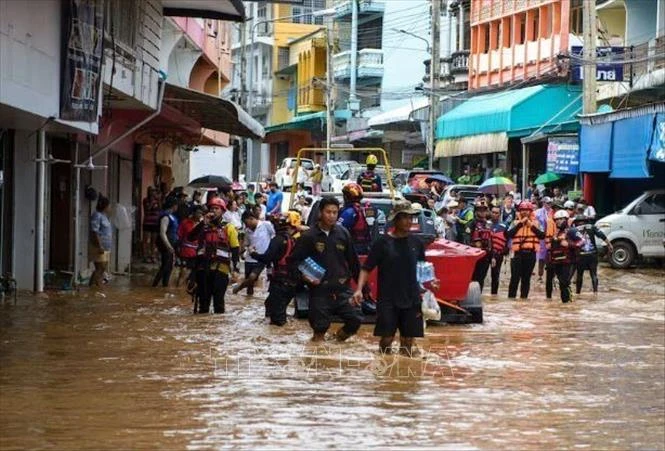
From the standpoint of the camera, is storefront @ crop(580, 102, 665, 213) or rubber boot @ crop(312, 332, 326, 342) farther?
storefront @ crop(580, 102, 665, 213)

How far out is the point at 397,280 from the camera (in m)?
13.0

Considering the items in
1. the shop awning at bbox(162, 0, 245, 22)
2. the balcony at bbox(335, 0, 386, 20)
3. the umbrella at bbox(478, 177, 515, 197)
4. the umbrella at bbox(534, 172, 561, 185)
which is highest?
the balcony at bbox(335, 0, 386, 20)

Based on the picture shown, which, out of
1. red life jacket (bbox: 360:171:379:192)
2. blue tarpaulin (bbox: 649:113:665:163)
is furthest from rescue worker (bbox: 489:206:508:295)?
blue tarpaulin (bbox: 649:113:665:163)

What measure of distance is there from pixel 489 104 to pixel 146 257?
1816 centimetres

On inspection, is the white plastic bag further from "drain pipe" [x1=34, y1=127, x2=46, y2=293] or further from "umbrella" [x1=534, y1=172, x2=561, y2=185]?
"umbrella" [x1=534, y1=172, x2=561, y2=185]

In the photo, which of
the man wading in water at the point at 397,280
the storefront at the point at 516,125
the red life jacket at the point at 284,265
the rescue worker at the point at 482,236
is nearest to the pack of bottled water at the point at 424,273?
the man wading in water at the point at 397,280

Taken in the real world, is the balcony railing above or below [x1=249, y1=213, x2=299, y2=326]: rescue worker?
above

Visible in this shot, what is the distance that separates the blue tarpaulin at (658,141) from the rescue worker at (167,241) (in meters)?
11.6

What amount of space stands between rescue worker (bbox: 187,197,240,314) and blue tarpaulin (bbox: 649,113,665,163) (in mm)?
14486

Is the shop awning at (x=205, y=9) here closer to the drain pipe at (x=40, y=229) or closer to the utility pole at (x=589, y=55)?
the drain pipe at (x=40, y=229)

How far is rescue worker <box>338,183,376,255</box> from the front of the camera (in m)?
17.2

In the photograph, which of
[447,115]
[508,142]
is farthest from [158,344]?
[447,115]

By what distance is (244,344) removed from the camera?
15695 millimetres

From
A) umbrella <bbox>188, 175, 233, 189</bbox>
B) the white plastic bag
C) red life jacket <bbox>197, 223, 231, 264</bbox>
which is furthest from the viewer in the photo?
Result: umbrella <bbox>188, 175, 233, 189</bbox>
